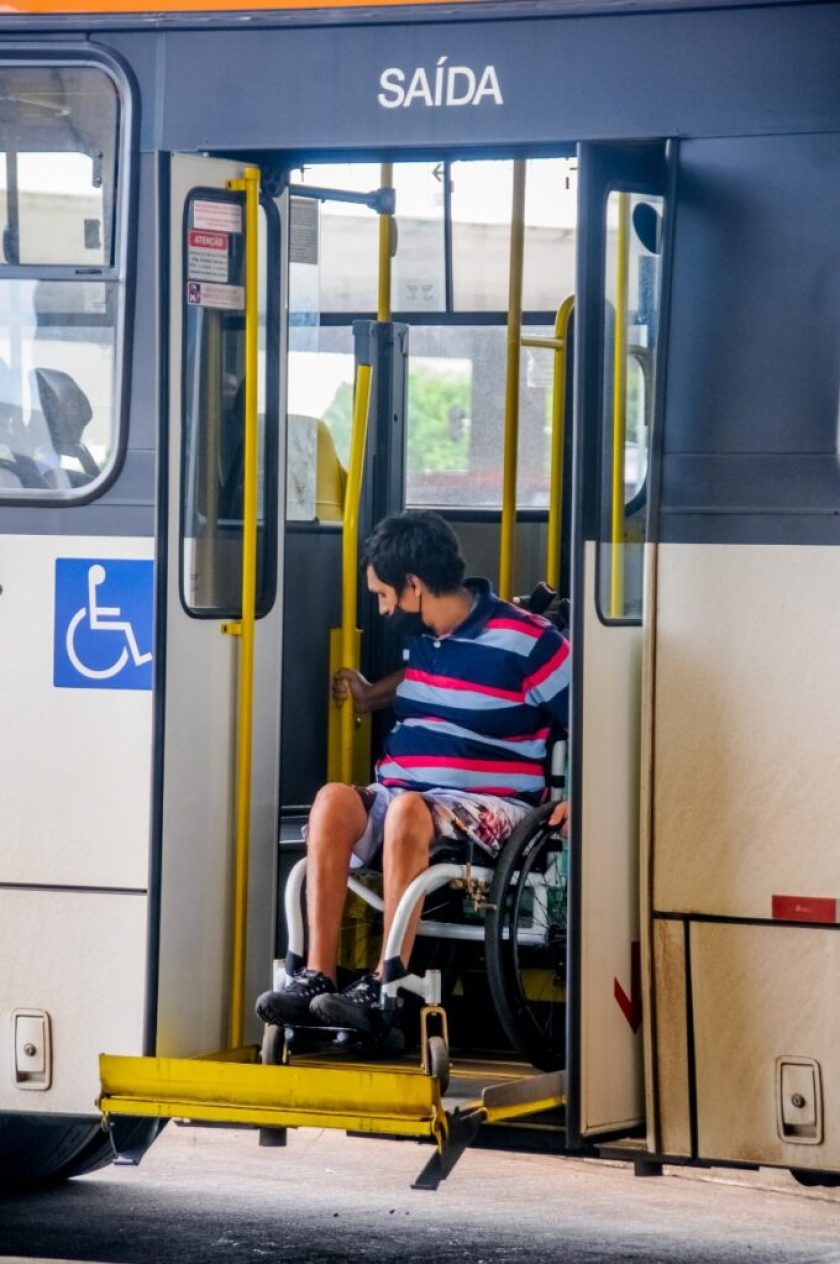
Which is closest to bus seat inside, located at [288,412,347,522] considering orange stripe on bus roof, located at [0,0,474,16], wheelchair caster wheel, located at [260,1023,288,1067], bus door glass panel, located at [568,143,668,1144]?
orange stripe on bus roof, located at [0,0,474,16]

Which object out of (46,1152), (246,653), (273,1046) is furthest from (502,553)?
(46,1152)

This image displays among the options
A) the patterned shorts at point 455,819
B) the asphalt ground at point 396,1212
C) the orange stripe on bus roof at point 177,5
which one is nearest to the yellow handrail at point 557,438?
the patterned shorts at point 455,819

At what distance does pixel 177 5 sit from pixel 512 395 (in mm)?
1285

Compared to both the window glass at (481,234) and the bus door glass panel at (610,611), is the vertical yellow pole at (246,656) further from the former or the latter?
the window glass at (481,234)

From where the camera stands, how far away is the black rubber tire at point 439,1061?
461cm

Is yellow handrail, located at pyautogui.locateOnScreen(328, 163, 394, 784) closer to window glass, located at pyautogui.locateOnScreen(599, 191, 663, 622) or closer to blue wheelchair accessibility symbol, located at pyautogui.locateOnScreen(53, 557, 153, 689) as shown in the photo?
blue wheelchair accessibility symbol, located at pyautogui.locateOnScreen(53, 557, 153, 689)

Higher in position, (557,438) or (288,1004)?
(557,438)

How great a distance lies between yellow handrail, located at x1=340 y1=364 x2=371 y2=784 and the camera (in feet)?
17.9

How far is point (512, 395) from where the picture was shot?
5523mm

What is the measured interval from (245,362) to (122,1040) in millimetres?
1579

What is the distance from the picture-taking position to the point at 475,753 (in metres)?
5.26

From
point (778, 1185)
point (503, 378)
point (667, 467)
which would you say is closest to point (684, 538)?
point (667, 467)

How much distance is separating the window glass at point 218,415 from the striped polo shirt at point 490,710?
1.65 feet

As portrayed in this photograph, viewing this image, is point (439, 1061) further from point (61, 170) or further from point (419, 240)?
point (419, 240)
